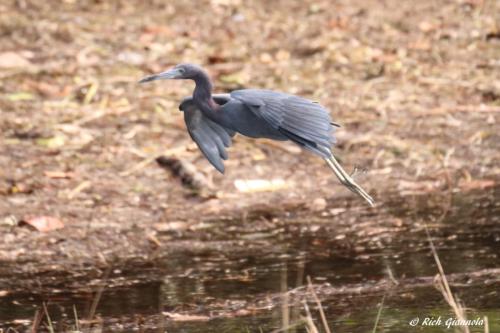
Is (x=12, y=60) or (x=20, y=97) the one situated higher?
(x=12, y=60)

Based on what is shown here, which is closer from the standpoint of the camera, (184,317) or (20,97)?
(184,317)

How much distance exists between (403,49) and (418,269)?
4.83m

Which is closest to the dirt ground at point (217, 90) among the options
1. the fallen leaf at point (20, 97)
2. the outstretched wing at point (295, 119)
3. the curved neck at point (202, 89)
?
the fallen leaf at point (20, 97)

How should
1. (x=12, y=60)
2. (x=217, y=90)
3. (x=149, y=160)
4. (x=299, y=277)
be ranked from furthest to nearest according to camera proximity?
(x=12, y=60)
(x=217, y=90)
(x=149, y=160)
(x=299, y=277)

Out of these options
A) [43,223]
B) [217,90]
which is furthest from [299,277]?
[217,90]

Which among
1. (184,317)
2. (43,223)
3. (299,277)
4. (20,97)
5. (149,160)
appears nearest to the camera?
(184,317)

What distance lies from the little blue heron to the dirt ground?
1.89 m

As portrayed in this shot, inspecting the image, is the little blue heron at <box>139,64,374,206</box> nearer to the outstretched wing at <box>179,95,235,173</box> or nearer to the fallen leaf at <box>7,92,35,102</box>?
the outstretched wing at <box>179,95,235,173</box>

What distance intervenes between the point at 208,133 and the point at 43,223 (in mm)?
2409

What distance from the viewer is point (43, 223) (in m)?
7.08

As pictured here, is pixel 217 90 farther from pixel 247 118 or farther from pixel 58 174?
pixel 247 118

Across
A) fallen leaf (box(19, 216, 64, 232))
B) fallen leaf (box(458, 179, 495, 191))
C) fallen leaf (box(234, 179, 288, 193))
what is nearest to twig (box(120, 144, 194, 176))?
fallen leaf (box(234, 179, 288, 193))

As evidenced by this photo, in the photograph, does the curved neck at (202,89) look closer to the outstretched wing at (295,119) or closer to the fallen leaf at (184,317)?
the outstretched wing at (295,119)

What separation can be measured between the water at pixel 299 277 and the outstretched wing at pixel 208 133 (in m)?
0.66
